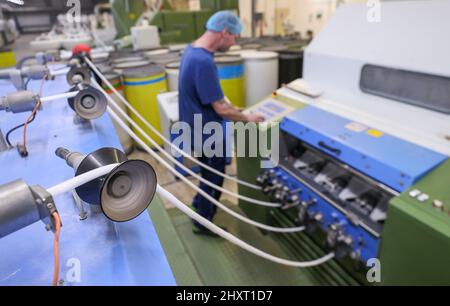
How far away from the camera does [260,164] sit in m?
1.69

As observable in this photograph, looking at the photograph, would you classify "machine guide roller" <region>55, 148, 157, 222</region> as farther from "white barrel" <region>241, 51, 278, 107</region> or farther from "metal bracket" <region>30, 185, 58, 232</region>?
"white barrel" <region>241, 51, 278, 107</region>

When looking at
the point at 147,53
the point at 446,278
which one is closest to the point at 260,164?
the point at 446,278

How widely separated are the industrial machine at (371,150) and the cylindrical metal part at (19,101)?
1.06 m

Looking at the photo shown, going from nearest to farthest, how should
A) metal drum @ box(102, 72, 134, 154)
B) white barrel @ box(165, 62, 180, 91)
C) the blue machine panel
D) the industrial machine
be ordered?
the industrial machine
the blue machine panel
metal drum @ box(102, 72, 134, 154)
white barrel @ box(165, 62, 180, 91)

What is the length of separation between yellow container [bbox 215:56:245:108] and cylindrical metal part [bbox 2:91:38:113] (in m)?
2.02

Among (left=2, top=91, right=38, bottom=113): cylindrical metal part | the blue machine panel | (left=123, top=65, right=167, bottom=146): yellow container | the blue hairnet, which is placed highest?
the blue hairnet

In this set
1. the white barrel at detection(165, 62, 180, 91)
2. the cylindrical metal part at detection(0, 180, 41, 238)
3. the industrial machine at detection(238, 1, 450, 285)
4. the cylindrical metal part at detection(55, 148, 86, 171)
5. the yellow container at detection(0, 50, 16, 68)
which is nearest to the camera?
the cylindrical metal part at detection(0, 180, 41, 238)

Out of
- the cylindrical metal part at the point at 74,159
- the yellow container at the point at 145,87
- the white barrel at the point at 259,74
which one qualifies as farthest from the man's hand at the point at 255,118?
the yellow container at the point at 145,87

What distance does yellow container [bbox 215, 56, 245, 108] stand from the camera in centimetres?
283

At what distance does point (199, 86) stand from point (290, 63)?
175cm

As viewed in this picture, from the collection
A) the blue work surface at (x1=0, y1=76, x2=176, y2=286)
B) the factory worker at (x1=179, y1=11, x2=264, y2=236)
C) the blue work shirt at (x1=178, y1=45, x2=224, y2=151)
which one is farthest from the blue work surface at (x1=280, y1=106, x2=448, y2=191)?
the blue work surface at (x1=0, y1=76, x2=176, y2=286)

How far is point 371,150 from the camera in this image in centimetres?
108

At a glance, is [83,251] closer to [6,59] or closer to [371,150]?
[371,150]

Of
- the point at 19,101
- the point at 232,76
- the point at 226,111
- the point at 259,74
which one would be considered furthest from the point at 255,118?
the point at 259,74
